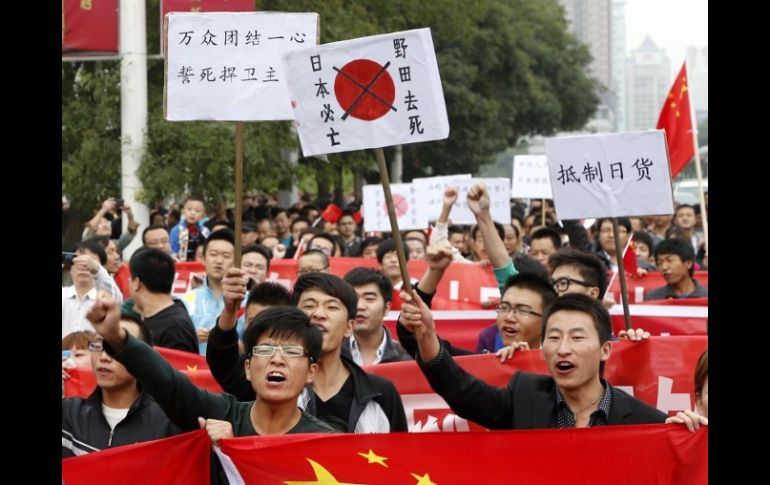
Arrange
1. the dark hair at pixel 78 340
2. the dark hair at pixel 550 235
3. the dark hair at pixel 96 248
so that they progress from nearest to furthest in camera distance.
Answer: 1. the dark hair at pixel 78 340
2. the dark hair at pixel 96 248
3. the dark hair at pixel 550 235

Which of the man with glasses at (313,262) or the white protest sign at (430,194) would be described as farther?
the white protest sign at (430,194)

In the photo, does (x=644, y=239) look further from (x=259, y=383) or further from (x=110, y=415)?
(x=259, y=383)

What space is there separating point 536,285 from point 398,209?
918 cm

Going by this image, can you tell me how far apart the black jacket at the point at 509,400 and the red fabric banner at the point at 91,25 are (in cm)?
1289

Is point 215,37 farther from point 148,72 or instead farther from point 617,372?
point 148,72

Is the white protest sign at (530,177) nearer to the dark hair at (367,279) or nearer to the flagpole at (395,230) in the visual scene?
the dark hair at (367,279)

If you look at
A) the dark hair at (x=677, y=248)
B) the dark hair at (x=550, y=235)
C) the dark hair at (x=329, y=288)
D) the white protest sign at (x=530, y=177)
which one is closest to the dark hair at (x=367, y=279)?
the dark hair at (x=329, y=288)

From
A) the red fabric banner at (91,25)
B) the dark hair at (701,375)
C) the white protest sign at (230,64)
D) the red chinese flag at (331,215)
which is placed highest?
the red fabric banner at (91,25)

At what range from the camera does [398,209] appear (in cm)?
1539

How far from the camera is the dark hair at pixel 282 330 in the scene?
485cm

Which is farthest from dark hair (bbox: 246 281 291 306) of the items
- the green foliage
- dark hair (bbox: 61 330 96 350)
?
the green foliage

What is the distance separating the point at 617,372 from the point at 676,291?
3680 millimetres
